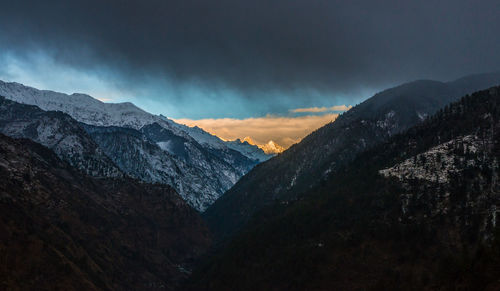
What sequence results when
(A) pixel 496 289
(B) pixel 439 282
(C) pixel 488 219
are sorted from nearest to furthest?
(A) pixel 496 289 < (B) pixel 439 282 < (C) pixel 488 219

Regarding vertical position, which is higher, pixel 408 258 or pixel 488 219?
pixel 488 219

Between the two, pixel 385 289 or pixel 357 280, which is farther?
pixel 357 280

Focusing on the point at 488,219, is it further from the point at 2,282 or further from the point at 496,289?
the point at 2,282

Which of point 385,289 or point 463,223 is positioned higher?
point 463,223

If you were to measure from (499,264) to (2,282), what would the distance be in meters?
204

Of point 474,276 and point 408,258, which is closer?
point 474,276

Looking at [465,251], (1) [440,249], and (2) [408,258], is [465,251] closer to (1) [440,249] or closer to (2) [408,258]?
(1) [440,249]

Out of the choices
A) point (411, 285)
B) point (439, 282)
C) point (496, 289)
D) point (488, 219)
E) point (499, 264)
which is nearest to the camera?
→ point (496, 289)

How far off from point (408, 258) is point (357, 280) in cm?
2605

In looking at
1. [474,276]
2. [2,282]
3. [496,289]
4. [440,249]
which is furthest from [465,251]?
[2,282]

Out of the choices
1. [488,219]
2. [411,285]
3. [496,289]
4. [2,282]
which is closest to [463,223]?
[488,219]

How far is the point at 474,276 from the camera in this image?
142500mm

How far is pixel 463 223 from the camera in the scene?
19638cm

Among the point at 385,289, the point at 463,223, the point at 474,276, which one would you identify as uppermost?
the point at 463,223
